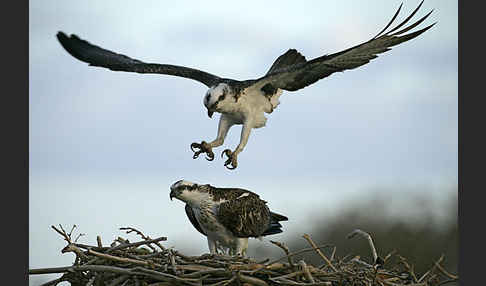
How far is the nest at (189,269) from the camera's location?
3172 mm

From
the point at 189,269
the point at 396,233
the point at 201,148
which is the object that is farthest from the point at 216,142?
the point at 396,233

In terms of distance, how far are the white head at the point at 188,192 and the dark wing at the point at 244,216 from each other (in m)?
0.12

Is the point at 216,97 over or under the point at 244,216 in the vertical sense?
over

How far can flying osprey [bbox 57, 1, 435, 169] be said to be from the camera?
3.71m

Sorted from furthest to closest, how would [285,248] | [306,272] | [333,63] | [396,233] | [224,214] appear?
[396,233]
[224,214]
[333,63]
[306,272]
[285,248]

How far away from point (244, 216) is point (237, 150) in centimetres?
36

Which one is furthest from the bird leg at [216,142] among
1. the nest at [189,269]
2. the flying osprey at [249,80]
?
the nest at [189,269]

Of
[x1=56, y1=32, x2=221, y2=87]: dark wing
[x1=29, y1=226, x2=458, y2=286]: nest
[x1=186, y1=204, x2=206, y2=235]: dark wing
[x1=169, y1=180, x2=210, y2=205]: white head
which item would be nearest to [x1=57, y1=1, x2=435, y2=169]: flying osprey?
[x1=56, y1=32, x2=221, y2=87]: dark wing

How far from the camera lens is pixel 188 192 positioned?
13.1 feet

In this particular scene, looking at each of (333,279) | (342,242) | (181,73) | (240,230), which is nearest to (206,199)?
(240,230)

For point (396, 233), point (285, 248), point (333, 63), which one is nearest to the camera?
point (285, 248)

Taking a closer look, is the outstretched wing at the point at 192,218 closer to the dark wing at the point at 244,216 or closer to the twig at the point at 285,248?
the dark wing at the point at 244,216

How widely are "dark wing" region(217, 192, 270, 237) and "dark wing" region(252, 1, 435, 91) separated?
63 centimetres

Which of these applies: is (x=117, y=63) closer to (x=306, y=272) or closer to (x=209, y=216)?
(x=209, y=216)
